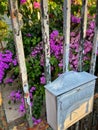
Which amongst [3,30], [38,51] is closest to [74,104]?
[38,51]

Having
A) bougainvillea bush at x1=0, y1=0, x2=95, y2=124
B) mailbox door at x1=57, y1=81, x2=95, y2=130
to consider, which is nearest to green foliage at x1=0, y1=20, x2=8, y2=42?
bougainvillea bush at x1=0, y1=0, x2=95, y2=124

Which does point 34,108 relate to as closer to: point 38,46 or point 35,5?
point 38,46

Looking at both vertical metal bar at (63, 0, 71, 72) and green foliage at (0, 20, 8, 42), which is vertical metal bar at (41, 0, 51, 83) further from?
green foliage at (0, 20, 8, 42)

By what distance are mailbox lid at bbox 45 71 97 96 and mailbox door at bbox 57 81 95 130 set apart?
0.10ft

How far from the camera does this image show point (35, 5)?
304cm

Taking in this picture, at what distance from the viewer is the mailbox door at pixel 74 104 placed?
1157mm

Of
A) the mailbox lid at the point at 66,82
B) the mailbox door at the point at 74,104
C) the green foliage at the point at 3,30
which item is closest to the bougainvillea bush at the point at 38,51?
the green foliage at the point at 3,30

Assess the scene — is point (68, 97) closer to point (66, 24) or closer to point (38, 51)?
point (66, 24)

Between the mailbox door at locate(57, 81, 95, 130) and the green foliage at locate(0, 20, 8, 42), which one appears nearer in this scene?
the mailbox door at locate(57, 81, 95, 130)

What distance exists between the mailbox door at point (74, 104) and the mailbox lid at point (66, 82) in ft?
0.10

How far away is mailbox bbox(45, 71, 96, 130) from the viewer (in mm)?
1116

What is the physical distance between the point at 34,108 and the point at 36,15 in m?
1.53

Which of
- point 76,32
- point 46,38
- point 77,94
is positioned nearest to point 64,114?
point 77,94

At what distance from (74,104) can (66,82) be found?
18 cm
